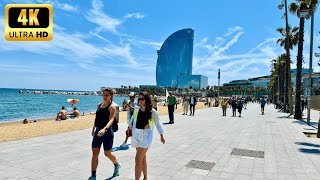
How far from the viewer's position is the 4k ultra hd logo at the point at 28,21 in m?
11.7

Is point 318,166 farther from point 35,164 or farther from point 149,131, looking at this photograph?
point 35,164

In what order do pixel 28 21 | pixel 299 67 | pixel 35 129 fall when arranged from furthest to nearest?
pixel 299 67 → pixel 35 129 → pixel 28 21

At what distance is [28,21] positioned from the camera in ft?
39.3

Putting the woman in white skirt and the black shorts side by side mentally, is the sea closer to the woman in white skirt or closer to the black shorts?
the black shorts

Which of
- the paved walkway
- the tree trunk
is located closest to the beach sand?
the paved walkway

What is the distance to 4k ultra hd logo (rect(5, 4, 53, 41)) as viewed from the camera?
1167cm

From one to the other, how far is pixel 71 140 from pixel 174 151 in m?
3.77

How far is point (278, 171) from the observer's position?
262 inches

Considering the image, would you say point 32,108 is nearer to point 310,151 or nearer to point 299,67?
point 299,67

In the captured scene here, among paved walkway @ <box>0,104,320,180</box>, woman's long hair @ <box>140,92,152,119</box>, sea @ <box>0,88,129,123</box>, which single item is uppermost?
woman's long hair @ <box>140,92,152,119</box>

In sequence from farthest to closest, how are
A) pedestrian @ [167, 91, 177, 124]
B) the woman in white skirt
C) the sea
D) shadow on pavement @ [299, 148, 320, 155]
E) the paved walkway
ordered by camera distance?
1. the sea
2. pedestrian @ [167, 91, 177, 124]
3. shadow on pavement @ [299, 148, 320, 155]
4. the paved walkway
5. the woman in white skirt

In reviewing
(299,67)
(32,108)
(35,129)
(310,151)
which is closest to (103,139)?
(310,151)

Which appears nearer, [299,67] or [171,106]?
[171,106]

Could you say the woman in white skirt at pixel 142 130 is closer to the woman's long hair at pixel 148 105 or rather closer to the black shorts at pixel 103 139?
the woman's long hair at pixel 148 105
